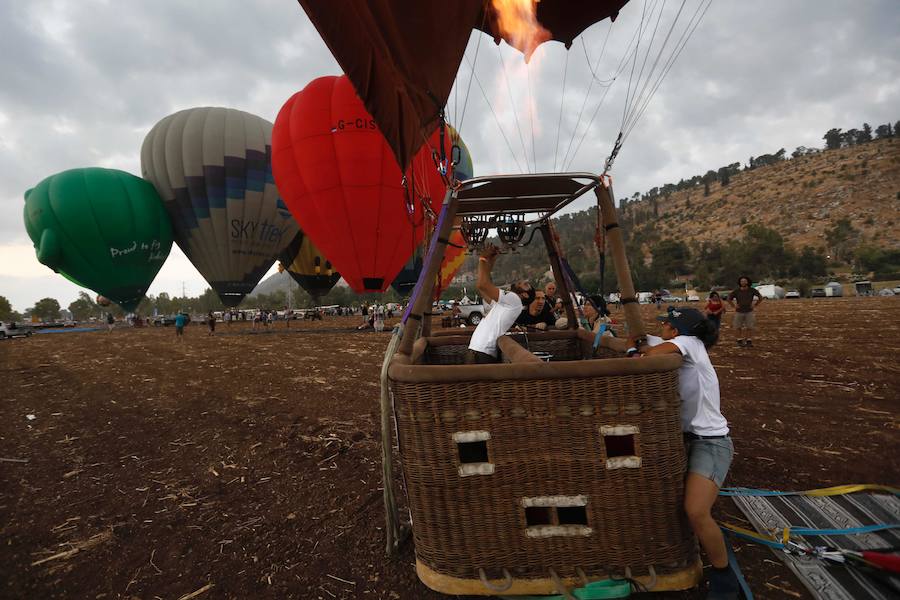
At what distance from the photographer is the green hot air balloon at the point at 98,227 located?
1639cm

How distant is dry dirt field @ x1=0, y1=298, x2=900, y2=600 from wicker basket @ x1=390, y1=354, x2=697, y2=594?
41 centimetres

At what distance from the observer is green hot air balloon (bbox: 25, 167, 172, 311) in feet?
53.8

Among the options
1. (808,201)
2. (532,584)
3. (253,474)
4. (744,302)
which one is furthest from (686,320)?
(808,201)

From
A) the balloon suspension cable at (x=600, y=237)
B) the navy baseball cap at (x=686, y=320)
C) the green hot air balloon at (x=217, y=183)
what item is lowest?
the navy baseball cap at (x=686, y=320)

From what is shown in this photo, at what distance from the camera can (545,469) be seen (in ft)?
7.13

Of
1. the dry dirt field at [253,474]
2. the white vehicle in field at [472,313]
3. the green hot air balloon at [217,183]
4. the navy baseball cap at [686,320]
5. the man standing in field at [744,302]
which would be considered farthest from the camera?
the white vehicle in field at [472,313]

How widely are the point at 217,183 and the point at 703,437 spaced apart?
2024 centimetres

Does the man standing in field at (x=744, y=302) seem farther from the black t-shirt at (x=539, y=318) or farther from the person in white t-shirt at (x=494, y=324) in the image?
the person in white t-shirt at (x=494, y=324)

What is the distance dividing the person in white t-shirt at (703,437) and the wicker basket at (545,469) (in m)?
0.10

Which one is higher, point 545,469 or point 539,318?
point 539,318

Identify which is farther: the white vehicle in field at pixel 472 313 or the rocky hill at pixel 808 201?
the rocky hill at pixel 808 201

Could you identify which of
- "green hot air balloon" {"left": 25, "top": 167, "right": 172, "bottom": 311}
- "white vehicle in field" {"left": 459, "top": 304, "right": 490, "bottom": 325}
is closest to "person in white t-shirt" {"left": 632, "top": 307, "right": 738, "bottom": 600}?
"white vehicle in field" {"left": 459, "top": 304, "right": 490, "bottom": 325}

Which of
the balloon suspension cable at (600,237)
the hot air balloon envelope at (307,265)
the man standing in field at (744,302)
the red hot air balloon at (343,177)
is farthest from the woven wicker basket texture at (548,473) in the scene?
the hot air balloon envelope at (307,265)

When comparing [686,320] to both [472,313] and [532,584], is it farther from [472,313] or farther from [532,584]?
[472,313]
